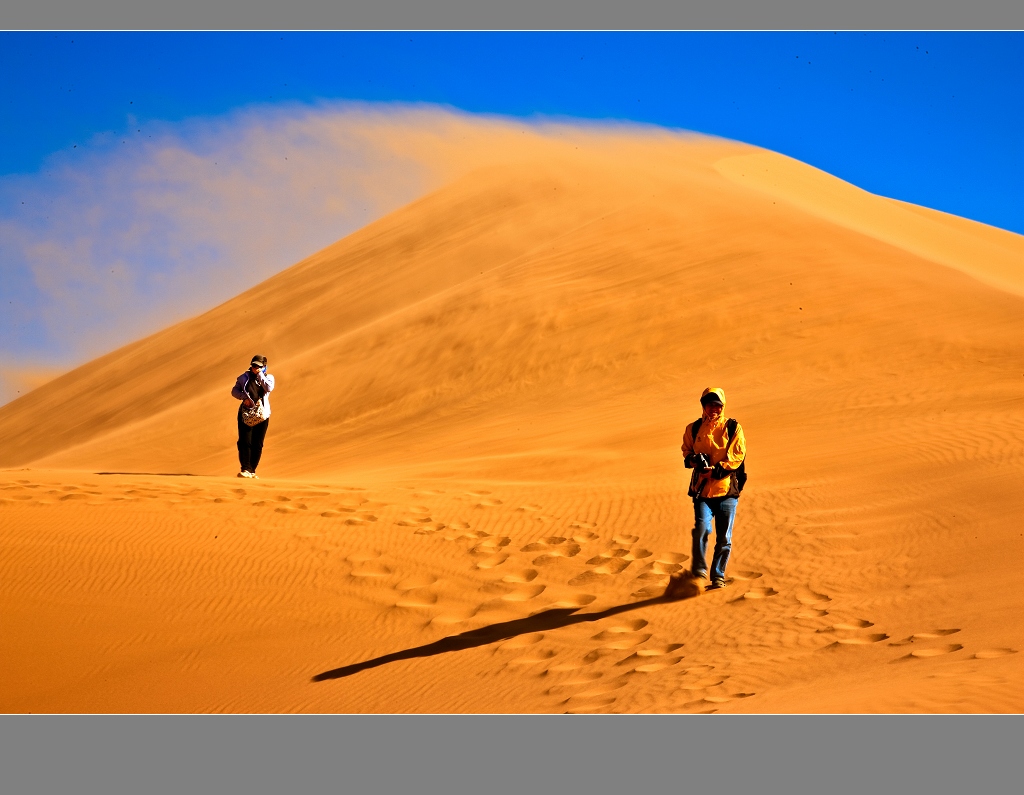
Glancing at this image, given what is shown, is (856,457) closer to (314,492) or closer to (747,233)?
(314,492)

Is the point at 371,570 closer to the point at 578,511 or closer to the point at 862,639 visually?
the point at 578,511

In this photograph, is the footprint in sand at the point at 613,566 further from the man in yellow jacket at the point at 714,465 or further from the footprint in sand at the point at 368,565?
the footprint in sand at the point at 368,565

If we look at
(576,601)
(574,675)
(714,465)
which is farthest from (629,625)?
(714,465)

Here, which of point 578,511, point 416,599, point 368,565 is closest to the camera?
point 416,599

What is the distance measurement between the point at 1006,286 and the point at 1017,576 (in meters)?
16.1

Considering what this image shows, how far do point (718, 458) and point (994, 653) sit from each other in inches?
94.4

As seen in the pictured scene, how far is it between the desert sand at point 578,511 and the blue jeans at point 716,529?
0.25 m

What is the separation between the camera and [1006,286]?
21.5 m

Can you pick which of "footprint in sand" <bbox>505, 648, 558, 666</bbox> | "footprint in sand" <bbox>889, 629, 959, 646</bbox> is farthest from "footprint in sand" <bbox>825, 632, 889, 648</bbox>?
"footprint in sand" <bbox>505, 648, 558, 666</bbox>

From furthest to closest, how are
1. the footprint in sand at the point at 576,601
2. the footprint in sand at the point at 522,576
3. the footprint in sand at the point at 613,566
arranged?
the footprint in sand at the point at 613,566, the footprint in sand at the point at 522,576, the footprint in sand at the point at 576,601

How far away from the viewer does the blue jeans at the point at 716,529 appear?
7.75 meters

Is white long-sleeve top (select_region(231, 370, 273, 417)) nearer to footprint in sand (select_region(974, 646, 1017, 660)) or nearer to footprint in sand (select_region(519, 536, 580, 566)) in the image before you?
footprint in sand (select_region(519, 536, 580, 566))

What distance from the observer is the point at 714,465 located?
7668mm

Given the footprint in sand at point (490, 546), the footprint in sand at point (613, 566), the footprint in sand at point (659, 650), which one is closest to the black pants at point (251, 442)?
the footprint in sand at point (490, 546)
